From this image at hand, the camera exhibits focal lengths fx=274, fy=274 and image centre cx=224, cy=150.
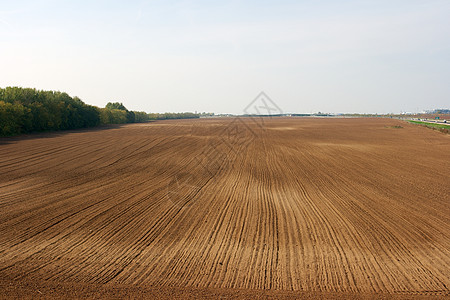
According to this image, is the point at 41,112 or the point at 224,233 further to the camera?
the point at 41,112

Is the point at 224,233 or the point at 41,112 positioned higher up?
the point at 41,112

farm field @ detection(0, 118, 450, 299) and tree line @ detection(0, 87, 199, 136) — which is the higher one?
tree line @ detection(0, 87, 199, 136)

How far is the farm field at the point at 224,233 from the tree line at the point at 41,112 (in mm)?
25213

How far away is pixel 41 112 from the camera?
46.5 m

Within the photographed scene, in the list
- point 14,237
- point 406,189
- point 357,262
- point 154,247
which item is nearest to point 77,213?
point 14,237

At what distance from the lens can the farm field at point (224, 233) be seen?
252 inches

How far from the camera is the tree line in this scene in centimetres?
3795

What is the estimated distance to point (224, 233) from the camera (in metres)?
9.15

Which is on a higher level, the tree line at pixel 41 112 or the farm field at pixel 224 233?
the tree line at pixel 41 112

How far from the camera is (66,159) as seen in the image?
73.9 ft

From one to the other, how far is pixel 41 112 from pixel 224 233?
49496mm

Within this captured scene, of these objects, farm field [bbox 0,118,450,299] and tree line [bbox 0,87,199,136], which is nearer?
farm field [bbox 0,118,450,299]

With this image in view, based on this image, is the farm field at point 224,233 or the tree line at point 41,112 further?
the tree line at point 41,112

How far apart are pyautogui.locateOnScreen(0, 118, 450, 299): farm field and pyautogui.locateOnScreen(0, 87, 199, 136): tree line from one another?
25213 mm
